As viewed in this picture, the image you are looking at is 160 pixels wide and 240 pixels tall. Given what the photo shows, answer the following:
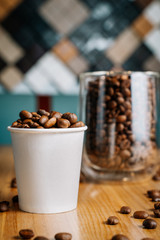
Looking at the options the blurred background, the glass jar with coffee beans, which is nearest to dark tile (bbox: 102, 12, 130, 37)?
the blurred background

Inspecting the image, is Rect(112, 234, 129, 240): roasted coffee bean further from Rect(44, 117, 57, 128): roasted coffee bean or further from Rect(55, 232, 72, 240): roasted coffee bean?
Rect(44, 117, 57, 128): roasted coffee bean

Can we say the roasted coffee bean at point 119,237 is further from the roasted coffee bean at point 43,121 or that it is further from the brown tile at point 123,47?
the brown tile at point 123,47

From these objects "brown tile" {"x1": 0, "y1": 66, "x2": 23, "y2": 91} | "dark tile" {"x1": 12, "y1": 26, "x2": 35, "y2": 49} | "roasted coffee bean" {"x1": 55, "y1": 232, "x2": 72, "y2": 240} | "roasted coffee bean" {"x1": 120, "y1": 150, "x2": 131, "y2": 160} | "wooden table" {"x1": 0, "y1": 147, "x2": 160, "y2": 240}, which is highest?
"dark tile" {"x1": 12, "y1": 26, "x2": 35, "y2": 49}

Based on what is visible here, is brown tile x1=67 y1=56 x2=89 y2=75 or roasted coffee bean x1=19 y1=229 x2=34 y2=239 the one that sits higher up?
brown tile x1=67 y1=56 x2=89 y2=75

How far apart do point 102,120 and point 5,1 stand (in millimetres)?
1339

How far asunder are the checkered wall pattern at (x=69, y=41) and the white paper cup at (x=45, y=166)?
1312 mm

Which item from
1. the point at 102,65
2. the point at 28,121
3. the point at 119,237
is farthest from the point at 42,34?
the point at 119,237

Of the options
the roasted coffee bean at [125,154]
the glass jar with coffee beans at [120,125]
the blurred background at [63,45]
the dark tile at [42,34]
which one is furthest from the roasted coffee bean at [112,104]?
the dark tile at [42,34]

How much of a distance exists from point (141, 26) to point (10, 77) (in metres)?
0.90

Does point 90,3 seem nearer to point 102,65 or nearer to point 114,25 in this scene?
point 114,25

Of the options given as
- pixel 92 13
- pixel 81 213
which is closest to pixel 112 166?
pixel 81 213

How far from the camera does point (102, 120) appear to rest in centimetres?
86

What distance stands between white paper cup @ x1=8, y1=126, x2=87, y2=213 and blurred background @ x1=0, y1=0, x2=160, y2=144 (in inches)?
49.2

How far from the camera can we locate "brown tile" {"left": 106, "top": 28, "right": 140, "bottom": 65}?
1.91 meters
